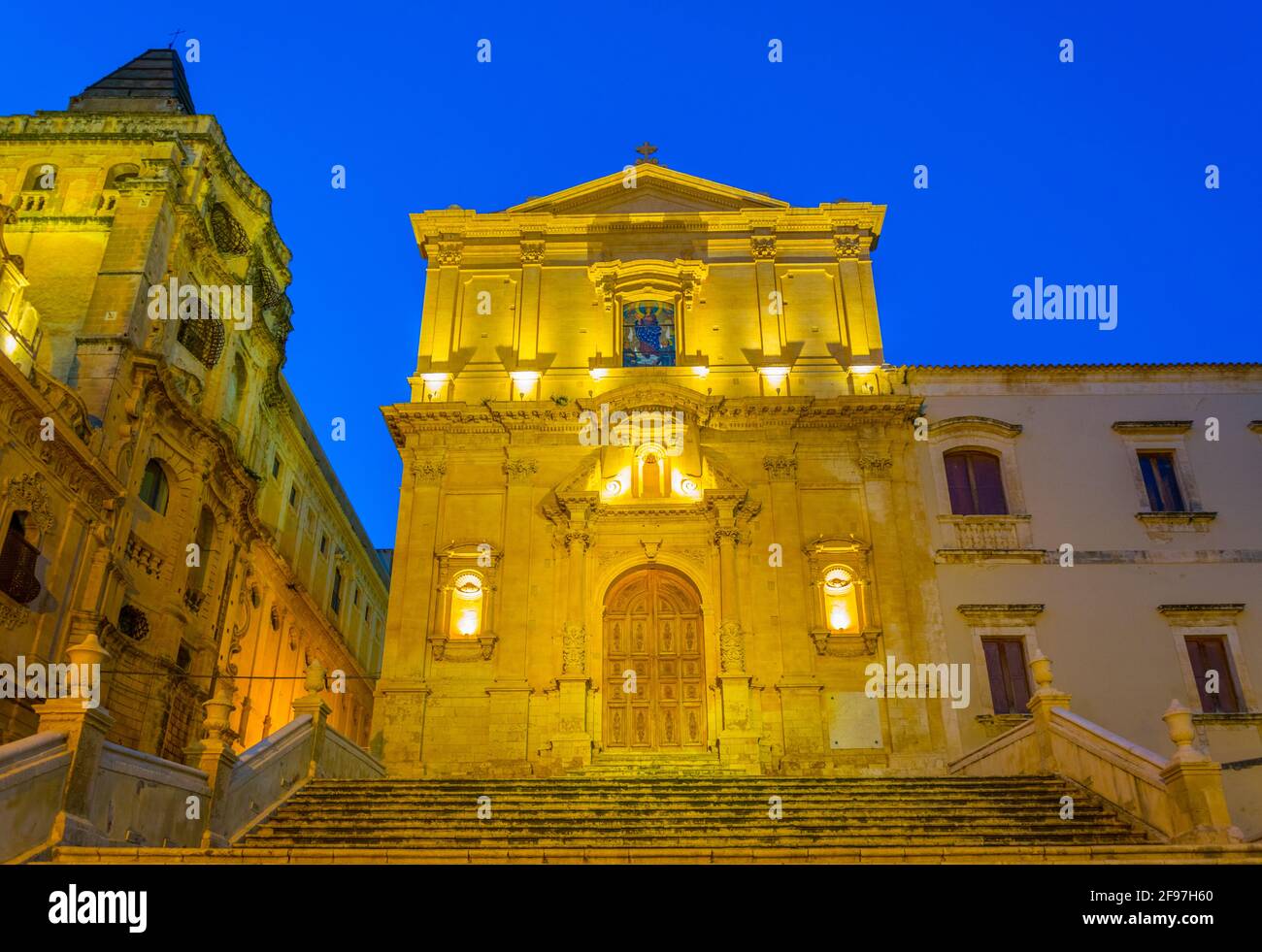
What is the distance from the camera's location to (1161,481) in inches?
931

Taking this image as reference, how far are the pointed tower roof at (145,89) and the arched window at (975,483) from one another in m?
26.9

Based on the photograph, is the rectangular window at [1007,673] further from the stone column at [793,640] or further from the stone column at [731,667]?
the stone column at [731,667]

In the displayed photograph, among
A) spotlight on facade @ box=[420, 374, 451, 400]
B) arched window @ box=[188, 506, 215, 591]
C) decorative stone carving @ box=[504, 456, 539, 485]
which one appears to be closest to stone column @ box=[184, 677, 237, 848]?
decorative stone carving @ box=[504, 456, 539, 485]

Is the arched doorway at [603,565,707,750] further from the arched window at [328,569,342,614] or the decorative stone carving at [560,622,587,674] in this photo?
the arched window at [328,569,342,614]

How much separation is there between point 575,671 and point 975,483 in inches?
412

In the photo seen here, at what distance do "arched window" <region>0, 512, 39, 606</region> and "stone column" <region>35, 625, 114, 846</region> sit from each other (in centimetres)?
1150

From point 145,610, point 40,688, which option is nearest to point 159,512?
point 145,610

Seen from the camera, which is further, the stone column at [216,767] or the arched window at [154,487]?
the arched window at [154,487]

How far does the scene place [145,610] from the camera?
26.2 metres

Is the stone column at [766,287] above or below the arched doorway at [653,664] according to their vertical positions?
above

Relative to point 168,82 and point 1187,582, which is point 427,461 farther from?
point 168,82

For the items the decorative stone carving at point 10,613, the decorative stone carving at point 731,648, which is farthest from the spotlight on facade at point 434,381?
the decorative stone carving at point 10,613

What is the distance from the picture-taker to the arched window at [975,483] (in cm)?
2338

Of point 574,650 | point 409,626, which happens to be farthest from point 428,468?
point 574,650
